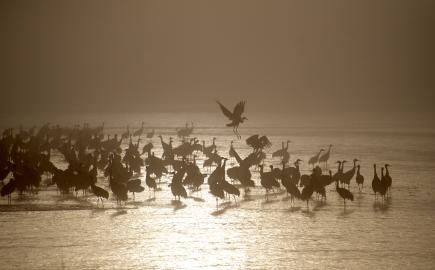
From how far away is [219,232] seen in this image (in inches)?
634

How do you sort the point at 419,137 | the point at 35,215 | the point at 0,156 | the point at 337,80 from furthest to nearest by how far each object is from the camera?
the point at 337,80 → the point at 419,137 → the point at 0,156 → the point at 35,215

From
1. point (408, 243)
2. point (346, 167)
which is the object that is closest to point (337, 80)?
point (346, 167)

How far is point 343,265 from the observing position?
44.1 feet

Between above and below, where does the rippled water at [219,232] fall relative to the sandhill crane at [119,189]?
below

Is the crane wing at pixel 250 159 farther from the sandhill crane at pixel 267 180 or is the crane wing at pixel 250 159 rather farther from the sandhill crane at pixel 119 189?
the sandhill crane at pixel 119 189

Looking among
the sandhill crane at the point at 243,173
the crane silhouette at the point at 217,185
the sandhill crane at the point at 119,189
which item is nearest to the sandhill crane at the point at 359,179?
the sandhill crane at the point at 243,173

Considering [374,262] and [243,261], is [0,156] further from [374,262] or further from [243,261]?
[374,262]

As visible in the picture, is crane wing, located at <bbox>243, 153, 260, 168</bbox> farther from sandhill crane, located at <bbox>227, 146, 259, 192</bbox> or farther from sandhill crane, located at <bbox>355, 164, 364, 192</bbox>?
sandhill crane, located at <bbox>355, 164, 364, 192</bbox>

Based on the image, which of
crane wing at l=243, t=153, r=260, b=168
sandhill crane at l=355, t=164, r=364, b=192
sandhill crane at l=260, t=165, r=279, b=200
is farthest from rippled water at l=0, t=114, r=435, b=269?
crane wing at l=243, t=153, r=260, b=168

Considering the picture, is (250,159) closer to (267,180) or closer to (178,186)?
(267,180)

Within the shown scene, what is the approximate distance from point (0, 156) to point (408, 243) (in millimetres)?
14571

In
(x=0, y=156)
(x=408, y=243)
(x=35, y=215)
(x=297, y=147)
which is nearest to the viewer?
(x=408, y=243)

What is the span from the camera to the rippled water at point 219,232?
13828 millimetres

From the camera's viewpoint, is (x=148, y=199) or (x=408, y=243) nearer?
(x=408, y=243)
